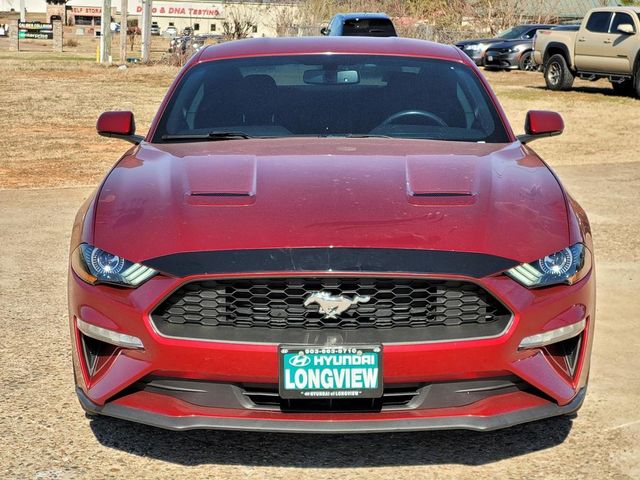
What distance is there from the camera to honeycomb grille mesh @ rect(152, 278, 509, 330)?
3.78 m

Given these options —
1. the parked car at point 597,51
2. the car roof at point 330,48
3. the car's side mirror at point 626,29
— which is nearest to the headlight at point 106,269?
→ the car roof at point 330,48

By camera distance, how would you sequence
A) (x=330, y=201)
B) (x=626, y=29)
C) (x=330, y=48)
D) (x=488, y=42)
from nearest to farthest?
(x=330, y=201) → (x=330, y=48) → (x=626, y=29) → (x=488, y=42)

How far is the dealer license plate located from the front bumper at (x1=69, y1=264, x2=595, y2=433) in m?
0.04

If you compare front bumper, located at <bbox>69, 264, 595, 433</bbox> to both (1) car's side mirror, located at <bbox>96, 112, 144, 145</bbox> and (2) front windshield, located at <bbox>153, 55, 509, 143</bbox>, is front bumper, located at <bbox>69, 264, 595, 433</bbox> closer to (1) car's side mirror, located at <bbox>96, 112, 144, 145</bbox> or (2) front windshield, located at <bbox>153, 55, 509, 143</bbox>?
(2) front windshield, located at <bbox>153, 55, 509, 143</bbox>

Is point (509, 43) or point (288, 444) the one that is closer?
point (288, 444)

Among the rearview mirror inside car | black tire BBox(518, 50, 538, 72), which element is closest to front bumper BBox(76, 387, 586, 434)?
the rearview mirror inside car

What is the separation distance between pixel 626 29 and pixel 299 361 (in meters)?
21.2

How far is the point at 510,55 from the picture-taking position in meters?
33.8

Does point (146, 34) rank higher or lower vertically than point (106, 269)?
Result: lower

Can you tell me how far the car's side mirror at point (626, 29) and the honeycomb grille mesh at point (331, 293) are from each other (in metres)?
20.6

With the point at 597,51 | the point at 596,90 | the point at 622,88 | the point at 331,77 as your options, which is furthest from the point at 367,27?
the point at 331,77

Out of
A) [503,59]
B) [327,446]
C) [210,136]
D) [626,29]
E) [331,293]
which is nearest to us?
[331,293]

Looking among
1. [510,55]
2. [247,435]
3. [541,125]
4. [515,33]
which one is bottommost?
[510,55]

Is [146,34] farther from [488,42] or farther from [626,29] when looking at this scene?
[626,29]
